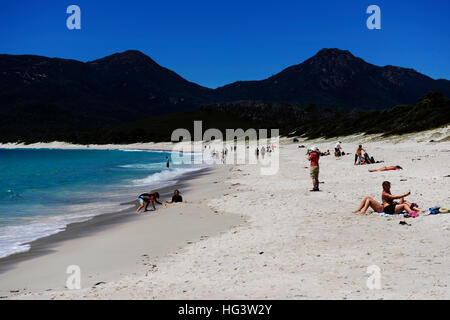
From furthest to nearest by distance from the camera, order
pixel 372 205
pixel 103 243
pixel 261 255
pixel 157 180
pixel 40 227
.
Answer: pixel 157 180 < pixel 40 227 < pixel 372 205 < pixel 103 243 < pixel 261 255

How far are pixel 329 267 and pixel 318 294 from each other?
1.42 m

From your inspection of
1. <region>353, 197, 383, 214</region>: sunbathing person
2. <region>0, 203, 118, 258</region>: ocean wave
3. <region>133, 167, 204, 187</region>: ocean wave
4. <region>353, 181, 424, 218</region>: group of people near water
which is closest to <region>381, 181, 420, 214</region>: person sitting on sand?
<region>353, 181, 424, 218</region>: group of people near water

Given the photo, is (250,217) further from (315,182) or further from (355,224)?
(315,182)

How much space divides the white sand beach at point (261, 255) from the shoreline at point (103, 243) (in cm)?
3

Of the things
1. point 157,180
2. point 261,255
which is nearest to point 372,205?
point 261,255

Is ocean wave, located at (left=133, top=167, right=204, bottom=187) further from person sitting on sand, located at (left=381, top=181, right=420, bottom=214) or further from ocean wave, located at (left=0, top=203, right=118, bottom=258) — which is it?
person sitting on sand, located at (left=381, top=181, right=420, bottom=214)

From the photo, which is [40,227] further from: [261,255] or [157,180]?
[157,180]

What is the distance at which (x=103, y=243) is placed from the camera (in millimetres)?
10766

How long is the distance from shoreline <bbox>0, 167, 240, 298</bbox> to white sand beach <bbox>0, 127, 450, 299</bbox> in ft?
0.11

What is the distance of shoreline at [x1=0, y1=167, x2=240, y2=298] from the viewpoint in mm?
7668

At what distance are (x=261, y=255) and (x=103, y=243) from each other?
5055 millimetres

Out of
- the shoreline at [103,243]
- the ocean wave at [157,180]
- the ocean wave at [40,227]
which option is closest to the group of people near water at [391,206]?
the shoreline at [103,243]

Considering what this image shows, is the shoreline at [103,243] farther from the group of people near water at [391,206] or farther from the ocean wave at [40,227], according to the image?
the group of people near water at [391,206]
